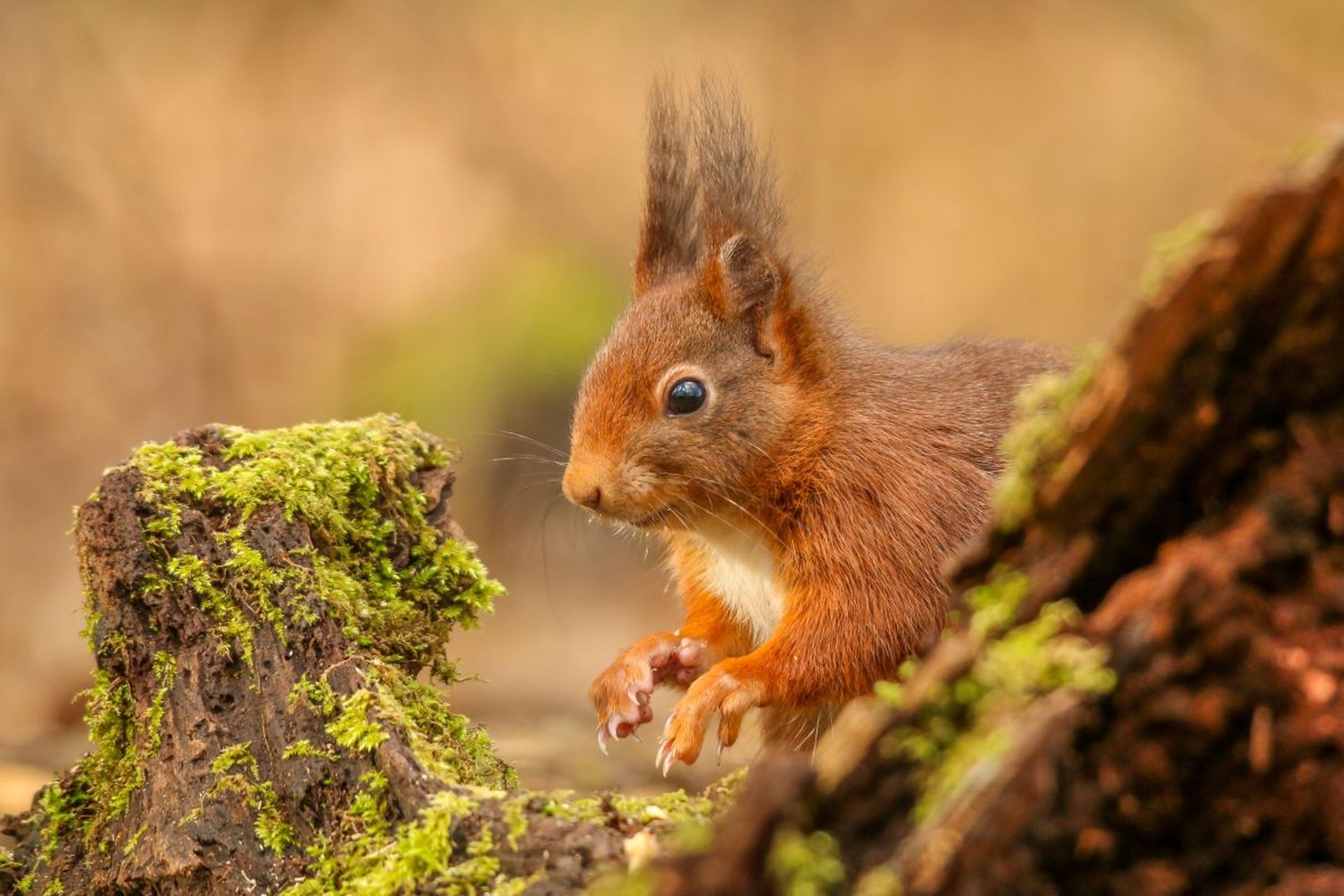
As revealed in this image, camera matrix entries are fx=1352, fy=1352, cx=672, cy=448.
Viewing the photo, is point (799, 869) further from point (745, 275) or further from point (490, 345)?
point (490, 345)

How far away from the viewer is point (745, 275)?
3385 mm

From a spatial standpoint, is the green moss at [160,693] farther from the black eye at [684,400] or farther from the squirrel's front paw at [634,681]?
the black eye at [684,400]

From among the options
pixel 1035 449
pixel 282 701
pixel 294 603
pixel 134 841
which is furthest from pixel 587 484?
pixel 1035 449

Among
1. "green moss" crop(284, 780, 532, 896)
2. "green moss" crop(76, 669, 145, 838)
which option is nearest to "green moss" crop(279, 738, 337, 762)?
"green moss" crop(284, 780, 532, 896)

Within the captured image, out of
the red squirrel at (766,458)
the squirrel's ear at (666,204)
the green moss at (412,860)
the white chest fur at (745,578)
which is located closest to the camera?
the green moss at (412,860)

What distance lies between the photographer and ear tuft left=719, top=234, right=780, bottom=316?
11.0 ft

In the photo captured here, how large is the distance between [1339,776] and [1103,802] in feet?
0.88

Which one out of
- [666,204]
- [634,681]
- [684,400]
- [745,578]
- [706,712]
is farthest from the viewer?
[666,204]

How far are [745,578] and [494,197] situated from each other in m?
5.58

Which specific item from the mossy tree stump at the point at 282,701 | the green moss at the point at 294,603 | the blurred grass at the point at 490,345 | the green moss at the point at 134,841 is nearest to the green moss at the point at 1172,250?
the mossy tree stump at the point at 282,701

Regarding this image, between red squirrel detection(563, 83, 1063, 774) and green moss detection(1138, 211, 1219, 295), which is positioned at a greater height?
red squirrel detection(563, 83, 1063, 774)

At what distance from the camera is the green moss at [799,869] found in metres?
1.40

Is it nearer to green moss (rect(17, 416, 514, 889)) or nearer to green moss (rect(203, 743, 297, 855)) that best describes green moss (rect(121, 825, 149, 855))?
green moss (rect(17, 416, 514, 889))

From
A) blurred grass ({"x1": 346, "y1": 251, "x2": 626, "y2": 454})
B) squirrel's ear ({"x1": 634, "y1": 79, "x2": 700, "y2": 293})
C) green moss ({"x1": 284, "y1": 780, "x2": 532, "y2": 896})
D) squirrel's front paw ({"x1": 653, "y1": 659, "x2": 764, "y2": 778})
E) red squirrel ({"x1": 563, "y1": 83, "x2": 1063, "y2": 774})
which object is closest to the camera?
green moss ({"x1": 284, "y1": 780, "x2": 532, "y2": 896})
